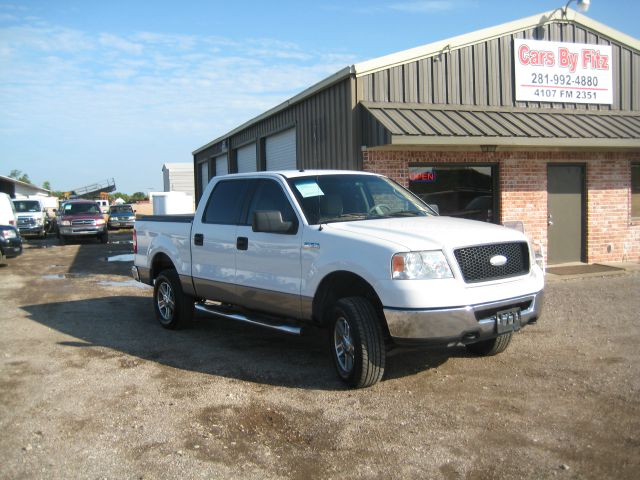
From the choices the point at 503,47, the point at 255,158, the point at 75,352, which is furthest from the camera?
the point at 255,158

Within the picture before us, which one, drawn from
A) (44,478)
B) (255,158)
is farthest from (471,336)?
(255,158)

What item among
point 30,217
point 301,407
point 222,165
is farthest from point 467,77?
point 30,217

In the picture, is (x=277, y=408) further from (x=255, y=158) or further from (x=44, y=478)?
(x=255, y=158)

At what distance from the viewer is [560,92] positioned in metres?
13.4

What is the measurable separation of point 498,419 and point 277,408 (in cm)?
172

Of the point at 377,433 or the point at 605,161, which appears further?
the point at 605,161

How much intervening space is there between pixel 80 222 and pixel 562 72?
18617 millimetres

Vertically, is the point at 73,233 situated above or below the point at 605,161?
below

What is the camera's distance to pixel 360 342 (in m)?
5.07

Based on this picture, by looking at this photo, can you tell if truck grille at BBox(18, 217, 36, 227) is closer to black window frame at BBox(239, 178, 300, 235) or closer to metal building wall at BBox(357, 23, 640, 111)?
metal building wall at BBox(357, 23, 640, 111)

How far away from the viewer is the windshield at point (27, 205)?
97.6 feet

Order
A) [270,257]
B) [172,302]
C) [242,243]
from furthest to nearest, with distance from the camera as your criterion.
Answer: [172,302] → [242,243] → [270,257]

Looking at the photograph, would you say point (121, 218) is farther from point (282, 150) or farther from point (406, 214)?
point (406, 214)

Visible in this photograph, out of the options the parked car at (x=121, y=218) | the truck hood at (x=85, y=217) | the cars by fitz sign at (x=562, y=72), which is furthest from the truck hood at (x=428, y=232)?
the parked car at (x=121, y=218)
